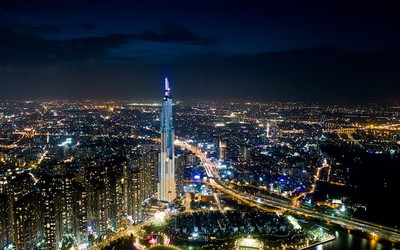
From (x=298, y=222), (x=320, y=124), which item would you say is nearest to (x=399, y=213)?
(x=298, y=222)

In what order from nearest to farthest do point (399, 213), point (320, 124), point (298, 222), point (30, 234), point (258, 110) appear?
point (30, 234) → point (298, 222) → point (399, 213) → point (320, 124) → point (258, 110)

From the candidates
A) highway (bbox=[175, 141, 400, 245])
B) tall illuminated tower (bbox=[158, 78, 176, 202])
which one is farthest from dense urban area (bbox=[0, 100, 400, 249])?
tall illuminated tower (bbox=[158, 78, 176, 202])

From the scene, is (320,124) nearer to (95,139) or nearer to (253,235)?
(95,139)

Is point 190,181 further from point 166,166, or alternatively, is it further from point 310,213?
point 310,213

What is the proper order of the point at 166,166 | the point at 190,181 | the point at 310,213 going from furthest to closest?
the point at 190,181, the point at 166,166, the point at 310,213

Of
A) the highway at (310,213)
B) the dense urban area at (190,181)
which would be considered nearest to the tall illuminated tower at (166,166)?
the dense urban area at (190,181)

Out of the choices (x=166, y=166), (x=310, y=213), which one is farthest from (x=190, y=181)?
(x=310, y=213)

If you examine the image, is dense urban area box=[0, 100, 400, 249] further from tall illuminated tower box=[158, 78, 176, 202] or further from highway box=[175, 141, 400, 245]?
tall illuminated tower box=[158, 78, 176, 202]

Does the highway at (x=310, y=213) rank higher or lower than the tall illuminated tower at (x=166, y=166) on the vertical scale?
lower

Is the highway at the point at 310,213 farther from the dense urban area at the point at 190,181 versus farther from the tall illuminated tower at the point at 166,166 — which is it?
the tall illuminated tower at the point at 166,166
